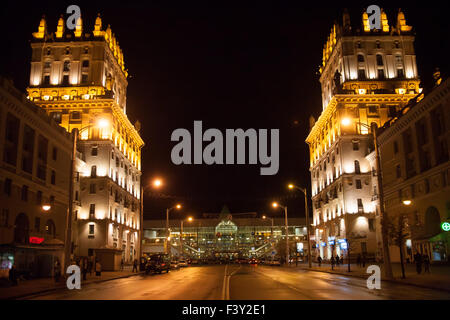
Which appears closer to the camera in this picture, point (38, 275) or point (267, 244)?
point (38, 275)

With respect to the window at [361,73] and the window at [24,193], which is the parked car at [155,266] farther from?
the window at [361,73]

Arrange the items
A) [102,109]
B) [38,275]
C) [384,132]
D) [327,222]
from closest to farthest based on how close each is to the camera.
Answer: [38,275], [384,132], [102,109], [327,222]

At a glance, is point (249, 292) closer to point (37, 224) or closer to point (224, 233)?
point (37, 224)

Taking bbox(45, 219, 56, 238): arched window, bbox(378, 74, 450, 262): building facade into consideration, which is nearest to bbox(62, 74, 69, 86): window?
bbox(45, 219, 56, 238): arched window

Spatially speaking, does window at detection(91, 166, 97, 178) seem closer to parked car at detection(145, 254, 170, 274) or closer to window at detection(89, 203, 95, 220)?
window at detection(89, 203, 95, 220)

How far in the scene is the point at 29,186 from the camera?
4300 centimetres

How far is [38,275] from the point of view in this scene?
38094mm

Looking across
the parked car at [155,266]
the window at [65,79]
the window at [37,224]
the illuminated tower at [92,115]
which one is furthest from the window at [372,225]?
the window at [65,79]

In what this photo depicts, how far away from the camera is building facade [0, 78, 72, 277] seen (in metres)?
37.5

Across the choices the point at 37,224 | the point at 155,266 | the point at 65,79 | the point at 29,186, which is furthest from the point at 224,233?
the point at 29,186

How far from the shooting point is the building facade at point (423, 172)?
1778 inches
